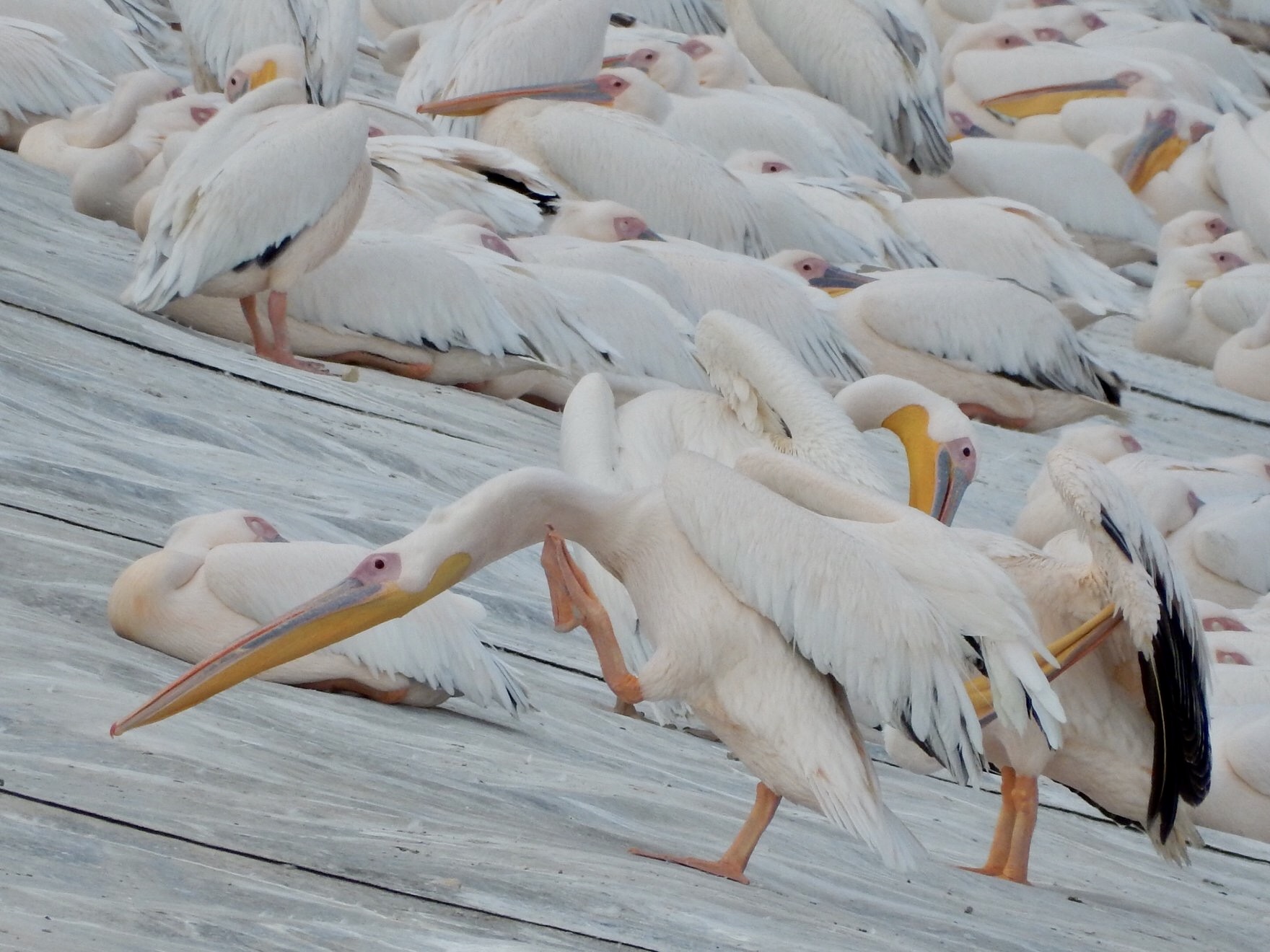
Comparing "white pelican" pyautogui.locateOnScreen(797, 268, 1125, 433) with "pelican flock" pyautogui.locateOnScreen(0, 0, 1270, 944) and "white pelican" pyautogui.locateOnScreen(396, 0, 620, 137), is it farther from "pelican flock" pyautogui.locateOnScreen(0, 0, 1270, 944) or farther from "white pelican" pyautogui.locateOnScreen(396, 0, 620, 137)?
"white pelican" pyautogui.locateOnScreen(396, 0, 620, 137)

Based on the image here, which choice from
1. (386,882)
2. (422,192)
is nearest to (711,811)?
(386,882)

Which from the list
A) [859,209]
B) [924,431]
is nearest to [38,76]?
[859,209]

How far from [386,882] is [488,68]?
6334 mm

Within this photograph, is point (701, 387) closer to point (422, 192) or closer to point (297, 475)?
point (422, 192)

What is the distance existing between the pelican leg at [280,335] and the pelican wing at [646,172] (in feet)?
8.57

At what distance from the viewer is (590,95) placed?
8773 millimetres

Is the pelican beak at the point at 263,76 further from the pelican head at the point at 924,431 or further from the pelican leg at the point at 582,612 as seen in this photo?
the pelican leg at the point at 582,612

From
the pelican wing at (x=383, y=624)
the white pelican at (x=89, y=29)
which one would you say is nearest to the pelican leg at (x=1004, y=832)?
the pelican wing at (x=383, y=624)

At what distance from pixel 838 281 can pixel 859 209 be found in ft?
3.22

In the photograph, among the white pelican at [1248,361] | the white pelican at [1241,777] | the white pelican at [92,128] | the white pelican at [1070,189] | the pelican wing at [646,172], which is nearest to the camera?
the white pelican at [1241,777]

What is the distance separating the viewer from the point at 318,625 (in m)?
2.97

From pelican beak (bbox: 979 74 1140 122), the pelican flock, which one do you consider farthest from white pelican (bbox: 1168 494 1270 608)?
pelican beak (bbox: 979 74 1140 122)

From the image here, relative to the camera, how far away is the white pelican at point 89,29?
30.9 feet

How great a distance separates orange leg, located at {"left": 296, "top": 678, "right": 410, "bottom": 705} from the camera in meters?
3.73
